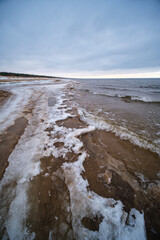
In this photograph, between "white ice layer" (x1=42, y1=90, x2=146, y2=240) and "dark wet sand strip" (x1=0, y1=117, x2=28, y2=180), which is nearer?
"white ice layer" (x1=42, y1=90, x2=146, y2=240)

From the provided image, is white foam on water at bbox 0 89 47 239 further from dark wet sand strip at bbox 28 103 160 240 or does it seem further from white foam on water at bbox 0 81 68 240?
dark wet sand strip at bbox 28 103 160 240

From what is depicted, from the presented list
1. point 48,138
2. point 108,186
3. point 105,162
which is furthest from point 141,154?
point 48,138

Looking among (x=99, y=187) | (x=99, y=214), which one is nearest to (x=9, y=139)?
(x=99, y=187)

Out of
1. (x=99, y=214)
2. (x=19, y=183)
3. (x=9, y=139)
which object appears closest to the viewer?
(x=99, y=214)

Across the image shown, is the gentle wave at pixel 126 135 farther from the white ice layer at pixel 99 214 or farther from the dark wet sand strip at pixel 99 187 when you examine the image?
the white ice layer at pixel 99 214

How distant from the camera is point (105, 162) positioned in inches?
77.8

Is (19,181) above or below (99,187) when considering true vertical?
above

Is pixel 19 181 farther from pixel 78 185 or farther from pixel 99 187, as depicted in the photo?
pixel 99 187

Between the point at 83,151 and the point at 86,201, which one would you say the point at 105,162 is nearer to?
the point at 83,151

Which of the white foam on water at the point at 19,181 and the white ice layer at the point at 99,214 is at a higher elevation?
the white foam on water at the point at 19,181

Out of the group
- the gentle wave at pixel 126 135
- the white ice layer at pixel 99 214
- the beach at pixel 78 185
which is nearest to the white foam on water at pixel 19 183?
the beach at pixel 78 185

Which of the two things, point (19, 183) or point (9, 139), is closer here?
point (19, 183)

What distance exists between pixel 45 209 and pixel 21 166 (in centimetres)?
94

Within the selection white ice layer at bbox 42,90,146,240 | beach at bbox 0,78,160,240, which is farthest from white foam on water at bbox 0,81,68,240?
white ice layer at bbox 42,90,146,240
